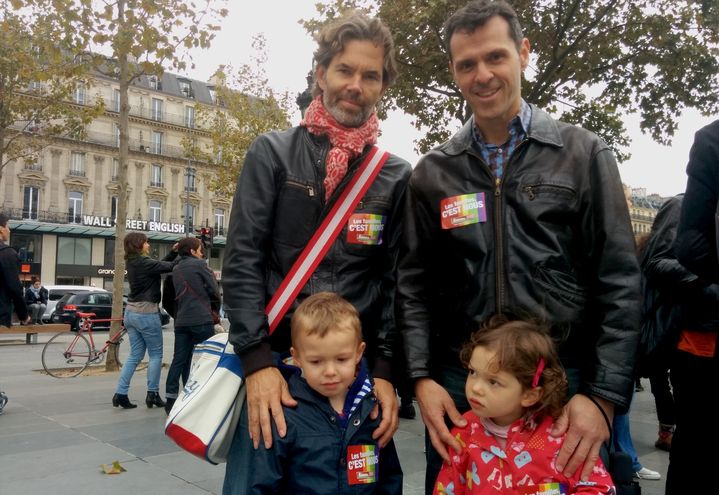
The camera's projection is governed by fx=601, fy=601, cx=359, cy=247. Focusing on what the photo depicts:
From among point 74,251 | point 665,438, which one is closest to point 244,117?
point 665,438

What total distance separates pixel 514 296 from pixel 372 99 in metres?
0.93

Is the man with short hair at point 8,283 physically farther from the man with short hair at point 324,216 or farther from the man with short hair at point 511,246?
the man with short hair at point 511,246

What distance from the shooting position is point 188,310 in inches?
278

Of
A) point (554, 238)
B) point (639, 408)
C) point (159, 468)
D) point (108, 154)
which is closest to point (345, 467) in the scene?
point (554, 238)

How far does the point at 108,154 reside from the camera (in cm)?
4762

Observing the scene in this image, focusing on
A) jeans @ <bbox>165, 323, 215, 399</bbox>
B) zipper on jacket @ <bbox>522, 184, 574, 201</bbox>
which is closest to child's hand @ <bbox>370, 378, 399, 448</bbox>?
zipper on jacket @ <bbox>522, 184, 574, 201</bbox>

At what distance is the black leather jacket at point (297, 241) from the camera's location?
2062 millimetres

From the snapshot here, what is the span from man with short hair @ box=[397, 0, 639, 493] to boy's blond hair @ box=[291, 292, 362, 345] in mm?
215

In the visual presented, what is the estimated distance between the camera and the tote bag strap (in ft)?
6.84

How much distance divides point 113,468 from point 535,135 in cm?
391

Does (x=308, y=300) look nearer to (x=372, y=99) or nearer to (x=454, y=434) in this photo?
(x=454, y=434)

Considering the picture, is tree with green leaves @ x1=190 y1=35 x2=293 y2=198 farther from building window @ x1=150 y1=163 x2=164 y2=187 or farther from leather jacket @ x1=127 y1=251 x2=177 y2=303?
building window @ x1=150 y1=163 x2=164 y2=187

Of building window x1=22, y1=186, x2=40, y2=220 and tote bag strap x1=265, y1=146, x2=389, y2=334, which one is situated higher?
building window x1=22, y1=186, x2=40, y2=220

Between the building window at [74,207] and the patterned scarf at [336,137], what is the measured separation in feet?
154
